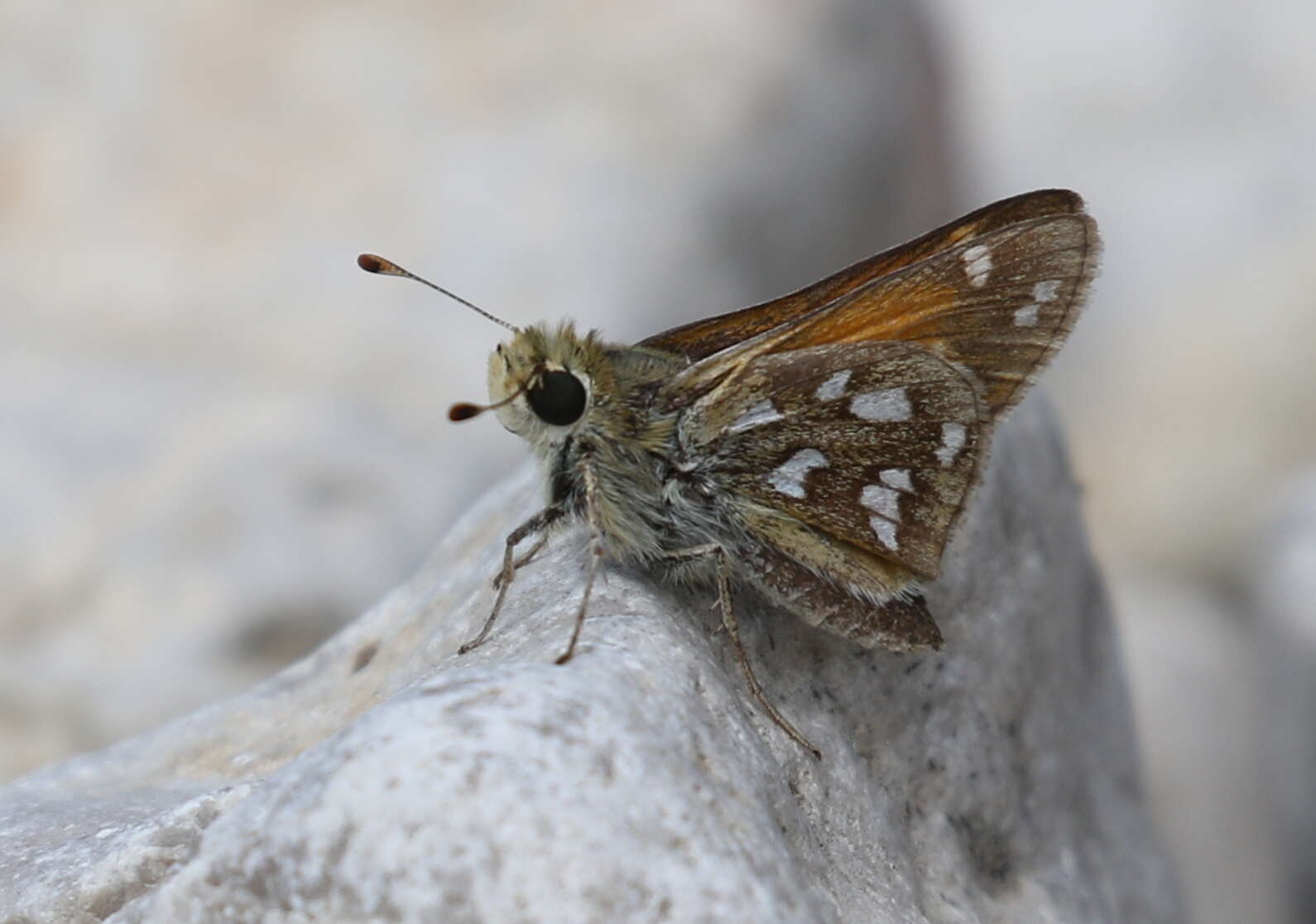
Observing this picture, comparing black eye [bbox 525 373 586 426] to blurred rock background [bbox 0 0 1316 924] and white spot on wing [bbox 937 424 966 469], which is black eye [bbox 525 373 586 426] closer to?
white spot on wing [bbox 937 424 966 469]

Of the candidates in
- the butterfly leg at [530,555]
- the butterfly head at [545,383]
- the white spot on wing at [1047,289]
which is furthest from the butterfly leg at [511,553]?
the white spot on wing at [1047,289]

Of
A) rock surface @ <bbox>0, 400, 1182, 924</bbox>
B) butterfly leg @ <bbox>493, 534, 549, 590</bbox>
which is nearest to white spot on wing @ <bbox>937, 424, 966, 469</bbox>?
rock surface @ <bbox>0, 400, 1182, 924</bbox>

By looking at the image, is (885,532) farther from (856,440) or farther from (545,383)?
(545,383)

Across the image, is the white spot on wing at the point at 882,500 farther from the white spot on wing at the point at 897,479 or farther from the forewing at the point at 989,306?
the forewing at the point at 989,306

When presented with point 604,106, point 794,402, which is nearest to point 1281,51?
point 604,106

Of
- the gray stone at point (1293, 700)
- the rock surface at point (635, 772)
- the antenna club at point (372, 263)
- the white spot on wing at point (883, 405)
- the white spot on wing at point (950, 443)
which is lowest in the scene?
the gray stone at point (1293, 700)
